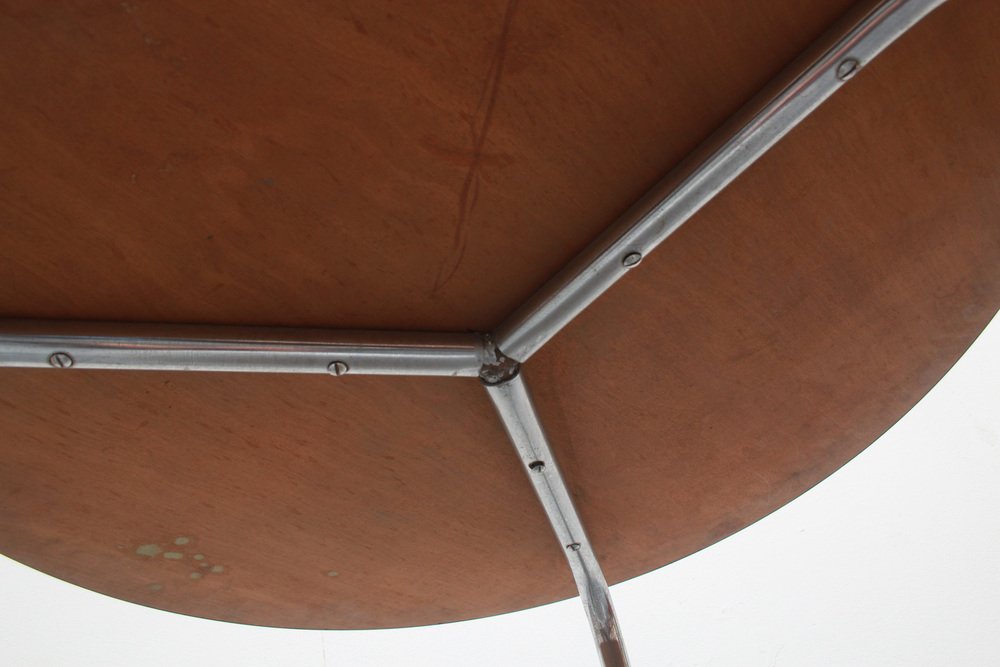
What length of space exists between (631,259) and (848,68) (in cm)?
51

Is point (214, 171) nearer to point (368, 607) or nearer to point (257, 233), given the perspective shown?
point (257, 233)

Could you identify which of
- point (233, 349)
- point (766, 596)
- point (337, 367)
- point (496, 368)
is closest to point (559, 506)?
point (496, 368)

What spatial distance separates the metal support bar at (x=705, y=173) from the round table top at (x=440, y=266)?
0.13 ft

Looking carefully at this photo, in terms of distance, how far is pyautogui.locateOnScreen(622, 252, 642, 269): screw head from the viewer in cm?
192

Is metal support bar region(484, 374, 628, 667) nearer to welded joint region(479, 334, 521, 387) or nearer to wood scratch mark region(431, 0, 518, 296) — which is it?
welded joint region(479, 334, 521, 387)

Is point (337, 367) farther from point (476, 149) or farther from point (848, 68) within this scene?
point (848, 68)

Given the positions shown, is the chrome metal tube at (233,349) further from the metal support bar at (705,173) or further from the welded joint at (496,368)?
the metal support bar at (705,173)

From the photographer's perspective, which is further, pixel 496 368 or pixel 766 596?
pixel 766 596

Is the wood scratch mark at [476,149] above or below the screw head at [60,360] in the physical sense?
below

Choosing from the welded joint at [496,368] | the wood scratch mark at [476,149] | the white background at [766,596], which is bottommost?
the welded joint at [496,368]

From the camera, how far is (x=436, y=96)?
163 cm

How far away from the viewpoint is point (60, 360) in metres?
1.89

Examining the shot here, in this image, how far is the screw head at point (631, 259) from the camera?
6.30 feet

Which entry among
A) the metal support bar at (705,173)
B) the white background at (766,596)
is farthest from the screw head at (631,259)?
the white background at (766,596)
